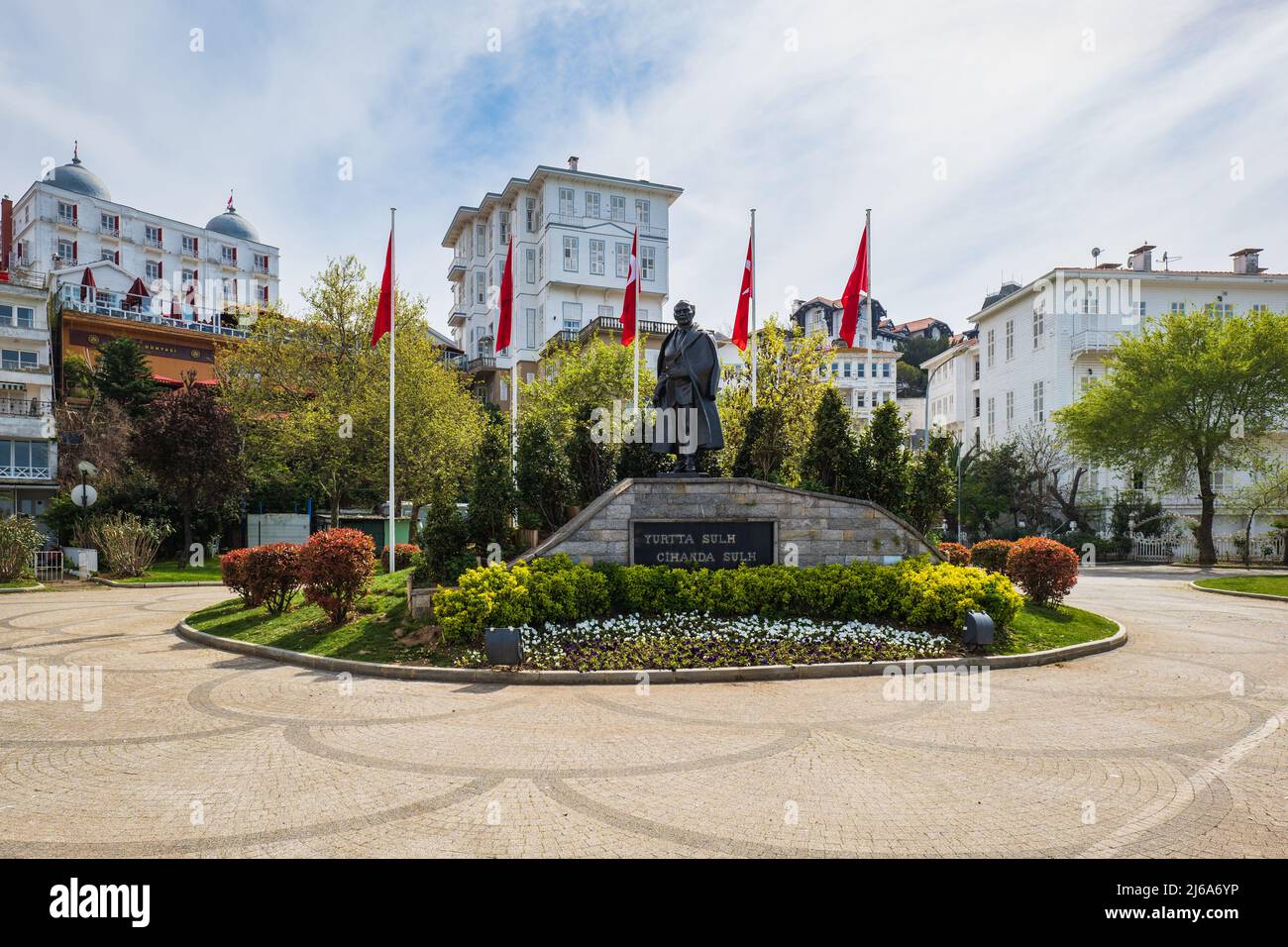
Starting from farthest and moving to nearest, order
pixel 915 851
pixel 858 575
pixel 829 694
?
1. pixel 858 575
2. pixel 829 694
3. pixel 915 851

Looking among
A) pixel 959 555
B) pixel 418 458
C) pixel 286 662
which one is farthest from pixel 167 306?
pixel 959 555

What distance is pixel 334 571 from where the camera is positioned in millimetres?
12961

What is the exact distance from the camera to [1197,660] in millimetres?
11859

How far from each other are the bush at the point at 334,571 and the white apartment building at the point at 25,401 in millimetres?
31512

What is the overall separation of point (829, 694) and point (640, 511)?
17.2ft

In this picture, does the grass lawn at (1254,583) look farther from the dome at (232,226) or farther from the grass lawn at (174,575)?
the dome at (232,226)

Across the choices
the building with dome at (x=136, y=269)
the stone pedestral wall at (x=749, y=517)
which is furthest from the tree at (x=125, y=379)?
the stone pedestral wall at (x=749, y=517)

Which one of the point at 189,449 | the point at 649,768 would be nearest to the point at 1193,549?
the point at 649,768

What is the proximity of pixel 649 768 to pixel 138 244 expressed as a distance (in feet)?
245

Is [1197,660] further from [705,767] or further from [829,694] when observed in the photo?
[705,767]

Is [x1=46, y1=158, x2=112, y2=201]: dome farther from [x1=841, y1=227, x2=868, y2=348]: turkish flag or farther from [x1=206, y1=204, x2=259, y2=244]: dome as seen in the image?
[x1=841, y1=227, x2=868, y2=348]: turkish flag

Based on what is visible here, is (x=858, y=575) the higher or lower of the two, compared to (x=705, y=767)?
higher

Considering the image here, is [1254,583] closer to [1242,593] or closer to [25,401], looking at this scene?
[1242,593]

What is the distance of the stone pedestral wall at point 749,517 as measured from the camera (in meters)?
13.5
